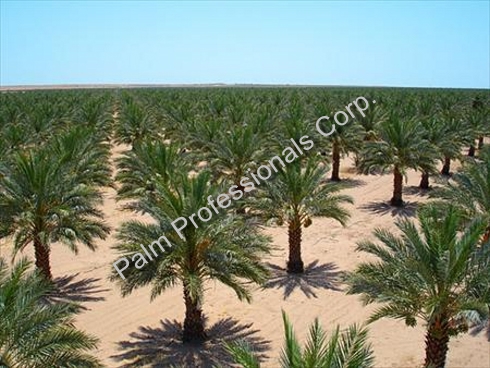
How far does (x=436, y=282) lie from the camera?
9.12 meters

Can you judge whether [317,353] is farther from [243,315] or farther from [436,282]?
[243,315]

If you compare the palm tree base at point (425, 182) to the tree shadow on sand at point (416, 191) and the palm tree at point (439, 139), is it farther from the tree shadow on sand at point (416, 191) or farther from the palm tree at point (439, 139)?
the tree shadow on sand at point (416, 191)

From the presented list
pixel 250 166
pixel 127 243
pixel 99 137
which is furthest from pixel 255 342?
pixel 99 137

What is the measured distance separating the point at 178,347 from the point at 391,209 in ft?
47.6

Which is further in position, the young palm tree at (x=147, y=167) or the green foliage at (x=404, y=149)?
the green foliage at (x=404, y=149)

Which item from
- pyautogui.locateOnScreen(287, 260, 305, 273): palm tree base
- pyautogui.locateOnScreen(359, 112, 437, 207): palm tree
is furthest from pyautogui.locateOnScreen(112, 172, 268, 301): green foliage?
pyautogui.locateOnScreen(359, 112, 437, 207): palm tree

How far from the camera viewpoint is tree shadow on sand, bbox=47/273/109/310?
13.8 meters

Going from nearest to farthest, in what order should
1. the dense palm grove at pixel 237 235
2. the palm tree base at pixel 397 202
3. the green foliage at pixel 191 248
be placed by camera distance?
the dense palm grove at pixel 237 235
the green foliage at pixel 191 248
the palm tree base at pixel 397 202

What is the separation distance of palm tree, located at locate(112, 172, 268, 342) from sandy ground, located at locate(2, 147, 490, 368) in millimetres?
1123

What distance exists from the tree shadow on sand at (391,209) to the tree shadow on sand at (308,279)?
7.21m

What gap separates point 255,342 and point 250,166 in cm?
989

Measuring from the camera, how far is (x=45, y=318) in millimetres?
7652

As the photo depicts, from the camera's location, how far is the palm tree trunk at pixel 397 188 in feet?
75.7

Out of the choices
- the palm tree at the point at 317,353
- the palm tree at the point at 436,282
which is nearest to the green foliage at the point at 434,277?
the palm tree at the point at 436,282
